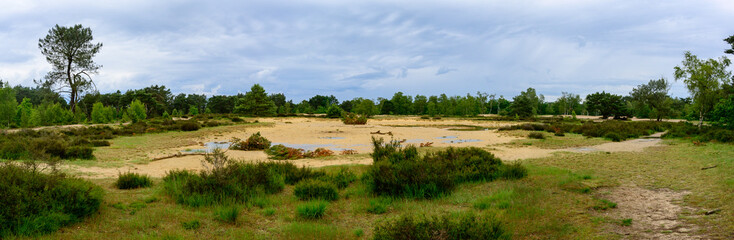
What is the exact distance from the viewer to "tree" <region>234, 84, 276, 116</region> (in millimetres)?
68750

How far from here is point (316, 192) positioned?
812 centimetres

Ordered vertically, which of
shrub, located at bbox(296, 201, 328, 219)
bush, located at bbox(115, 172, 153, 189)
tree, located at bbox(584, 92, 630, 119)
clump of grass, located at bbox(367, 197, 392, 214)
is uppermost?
tree, located at bbox(584, 92, 630, 119)

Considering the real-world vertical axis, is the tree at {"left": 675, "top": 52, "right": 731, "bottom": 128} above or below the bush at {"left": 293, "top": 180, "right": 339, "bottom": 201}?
above

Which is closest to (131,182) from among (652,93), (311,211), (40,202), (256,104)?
(40,202)

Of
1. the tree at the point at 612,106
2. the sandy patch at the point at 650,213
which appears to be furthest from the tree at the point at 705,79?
the tree at the point at 612,106

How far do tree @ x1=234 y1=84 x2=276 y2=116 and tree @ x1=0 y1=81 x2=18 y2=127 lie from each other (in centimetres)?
3351

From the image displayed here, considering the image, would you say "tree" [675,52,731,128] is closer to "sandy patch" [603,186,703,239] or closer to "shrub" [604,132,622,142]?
"shrub" [604,132,622,142]

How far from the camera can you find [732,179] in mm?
8008

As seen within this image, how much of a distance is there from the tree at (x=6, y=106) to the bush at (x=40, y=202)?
43.0m

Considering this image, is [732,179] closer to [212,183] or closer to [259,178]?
[259,178]

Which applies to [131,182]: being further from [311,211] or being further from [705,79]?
[705,79]

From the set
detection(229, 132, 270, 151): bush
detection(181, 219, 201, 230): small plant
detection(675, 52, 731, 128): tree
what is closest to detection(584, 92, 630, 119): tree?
detection(675, 52, 731, 128): tree

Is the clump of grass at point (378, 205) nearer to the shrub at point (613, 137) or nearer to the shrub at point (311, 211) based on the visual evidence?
the shrub at point (311, 211)

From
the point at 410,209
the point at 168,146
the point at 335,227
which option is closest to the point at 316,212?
the point at 335,227
